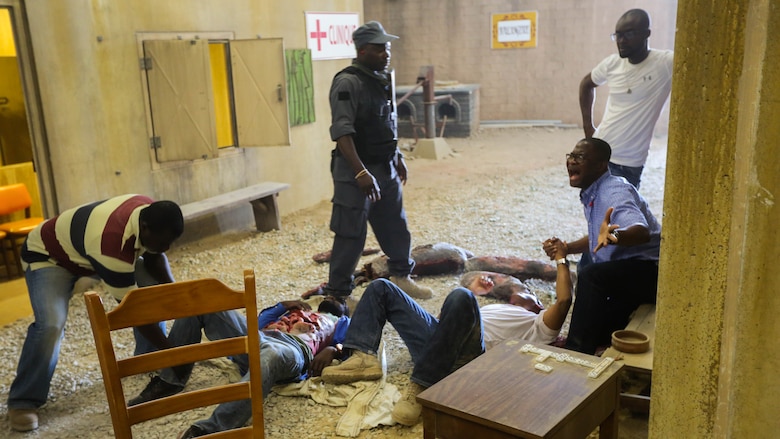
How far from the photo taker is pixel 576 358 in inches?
96.2

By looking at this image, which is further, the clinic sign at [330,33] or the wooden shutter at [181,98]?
the clinic sign at [330,33]

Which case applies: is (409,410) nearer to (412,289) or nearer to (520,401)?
(520,401)

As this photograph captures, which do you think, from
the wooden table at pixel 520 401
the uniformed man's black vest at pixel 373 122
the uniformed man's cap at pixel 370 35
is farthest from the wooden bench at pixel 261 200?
the wooden table at pixel 520 401

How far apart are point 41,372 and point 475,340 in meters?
2.16

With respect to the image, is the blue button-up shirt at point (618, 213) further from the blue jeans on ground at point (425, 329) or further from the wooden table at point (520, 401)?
the wooden table at point (520, 401)

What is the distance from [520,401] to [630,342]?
3.28 ft

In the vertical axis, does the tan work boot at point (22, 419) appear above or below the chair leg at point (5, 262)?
below

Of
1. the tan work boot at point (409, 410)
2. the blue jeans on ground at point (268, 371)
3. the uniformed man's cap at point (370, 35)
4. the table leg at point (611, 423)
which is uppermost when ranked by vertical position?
the uniformed man's cap at point (370, 35)

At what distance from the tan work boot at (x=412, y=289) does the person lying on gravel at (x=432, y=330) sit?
1447 millimetres

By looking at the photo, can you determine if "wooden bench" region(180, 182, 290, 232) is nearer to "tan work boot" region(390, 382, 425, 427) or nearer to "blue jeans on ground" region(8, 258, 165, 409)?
"blue jeans on ground" region(8, 258, 165, 409)

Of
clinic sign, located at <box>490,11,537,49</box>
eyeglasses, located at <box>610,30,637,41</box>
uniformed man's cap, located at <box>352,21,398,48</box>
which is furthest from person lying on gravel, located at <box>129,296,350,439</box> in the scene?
clinic sign, located at <box>490,11,537,49</box>

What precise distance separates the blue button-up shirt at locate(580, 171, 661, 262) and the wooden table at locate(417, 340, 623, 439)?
0.97 metres

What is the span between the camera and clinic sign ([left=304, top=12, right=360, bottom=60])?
302 inches

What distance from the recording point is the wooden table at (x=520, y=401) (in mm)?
2074
